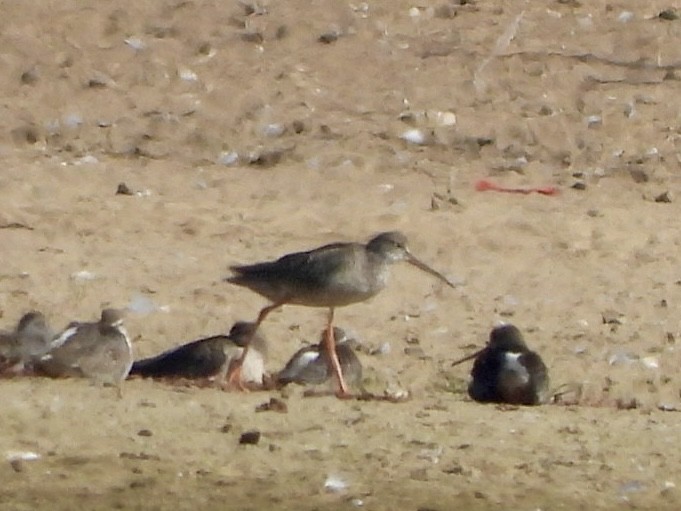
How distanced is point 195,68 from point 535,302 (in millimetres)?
5396

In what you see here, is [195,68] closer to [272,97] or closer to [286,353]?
[272,97]

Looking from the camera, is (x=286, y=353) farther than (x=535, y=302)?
No

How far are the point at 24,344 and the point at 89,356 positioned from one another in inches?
14.0

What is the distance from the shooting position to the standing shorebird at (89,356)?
34.8 ft

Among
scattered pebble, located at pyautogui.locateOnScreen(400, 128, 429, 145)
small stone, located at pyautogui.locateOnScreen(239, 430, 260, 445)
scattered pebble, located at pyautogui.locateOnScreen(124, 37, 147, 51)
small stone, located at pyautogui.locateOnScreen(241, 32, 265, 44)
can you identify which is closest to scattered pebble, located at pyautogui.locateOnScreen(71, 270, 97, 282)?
scattered pebble, located at pyautogui.locateOnScreen(400, 128, 429, 145)

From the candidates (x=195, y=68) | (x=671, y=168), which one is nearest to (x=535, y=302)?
(x=671, y=168)

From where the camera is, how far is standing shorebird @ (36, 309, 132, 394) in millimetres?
10602

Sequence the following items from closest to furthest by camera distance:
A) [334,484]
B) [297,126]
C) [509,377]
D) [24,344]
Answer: [334,484] → [509,377] → [24,344] → [297,126]

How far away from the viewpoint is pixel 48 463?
28.7 feet

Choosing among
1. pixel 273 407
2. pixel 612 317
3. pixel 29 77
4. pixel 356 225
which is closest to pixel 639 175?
pixel 356 225

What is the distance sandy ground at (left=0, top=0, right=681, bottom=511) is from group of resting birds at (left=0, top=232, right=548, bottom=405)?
1.04ft

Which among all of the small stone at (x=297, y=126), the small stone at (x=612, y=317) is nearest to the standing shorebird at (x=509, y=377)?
the small stone at (x=612, y=317)

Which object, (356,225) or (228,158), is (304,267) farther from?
(228,158)

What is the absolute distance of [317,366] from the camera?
11023 millimetres
